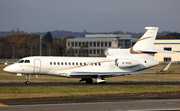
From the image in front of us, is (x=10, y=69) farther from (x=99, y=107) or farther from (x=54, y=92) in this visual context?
(x=99, y=107)

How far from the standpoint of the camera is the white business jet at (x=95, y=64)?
3120 cm

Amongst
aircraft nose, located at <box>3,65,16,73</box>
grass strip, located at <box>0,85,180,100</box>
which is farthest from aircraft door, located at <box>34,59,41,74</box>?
grass strip, located at <box>0,85,180,100</box>

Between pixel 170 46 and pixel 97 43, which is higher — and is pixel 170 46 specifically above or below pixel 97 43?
below

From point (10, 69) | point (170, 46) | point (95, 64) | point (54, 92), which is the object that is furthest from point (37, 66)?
point (170, 46)

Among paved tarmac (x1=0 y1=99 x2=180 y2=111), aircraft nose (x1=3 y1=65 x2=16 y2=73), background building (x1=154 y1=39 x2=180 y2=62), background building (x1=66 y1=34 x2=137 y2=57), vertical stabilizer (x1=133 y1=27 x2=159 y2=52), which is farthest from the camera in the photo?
background building (x1=66 y1=34 x2=137 y2=57)

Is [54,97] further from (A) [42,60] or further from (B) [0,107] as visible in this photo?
(A) [42,60]

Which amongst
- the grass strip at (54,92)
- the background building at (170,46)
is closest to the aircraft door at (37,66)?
the grass strip at (54,92)

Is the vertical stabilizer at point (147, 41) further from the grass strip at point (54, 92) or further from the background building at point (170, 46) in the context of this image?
the background building at point (170, 46)

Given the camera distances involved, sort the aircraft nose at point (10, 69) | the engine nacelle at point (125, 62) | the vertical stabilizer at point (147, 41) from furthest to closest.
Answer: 1. the vertical stabilizer at point (147, 41)
2. the engine nacelle at point (125, 62)
3. the aircraft nose at point (10, 69)

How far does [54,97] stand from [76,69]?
37.0 ft

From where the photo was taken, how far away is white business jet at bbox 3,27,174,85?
31200 mm

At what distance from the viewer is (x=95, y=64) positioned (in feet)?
109

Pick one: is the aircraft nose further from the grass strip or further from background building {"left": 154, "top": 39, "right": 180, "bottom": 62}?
background building {"left": 154, "top": 39, "right": 180, "bottom": 62}

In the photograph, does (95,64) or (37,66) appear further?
(95,64)
